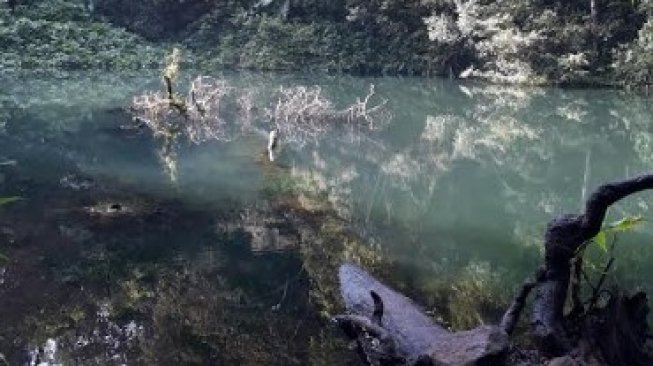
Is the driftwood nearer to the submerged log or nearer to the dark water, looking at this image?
the submerged log

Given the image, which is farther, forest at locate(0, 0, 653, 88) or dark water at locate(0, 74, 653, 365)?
forest at locate(0, 0, 653, 88)

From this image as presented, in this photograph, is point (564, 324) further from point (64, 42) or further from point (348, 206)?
point (64, 42)

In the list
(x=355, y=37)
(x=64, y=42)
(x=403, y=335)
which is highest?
(x=355, y=37)

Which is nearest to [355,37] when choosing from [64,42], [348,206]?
[64,42]

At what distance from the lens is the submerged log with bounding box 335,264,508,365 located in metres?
3.69

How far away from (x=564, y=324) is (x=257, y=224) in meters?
5.67

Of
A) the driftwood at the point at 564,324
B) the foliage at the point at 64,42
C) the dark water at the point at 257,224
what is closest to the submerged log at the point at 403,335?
the driftwood at the point at 564,324

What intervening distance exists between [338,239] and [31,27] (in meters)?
24.0

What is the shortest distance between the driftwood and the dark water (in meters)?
0.41

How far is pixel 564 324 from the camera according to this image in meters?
4.14

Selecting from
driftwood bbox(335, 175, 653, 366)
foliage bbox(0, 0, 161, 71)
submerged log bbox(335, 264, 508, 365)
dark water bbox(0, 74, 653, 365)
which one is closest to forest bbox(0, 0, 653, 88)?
foliage bbox(0, 0, 161, 71)

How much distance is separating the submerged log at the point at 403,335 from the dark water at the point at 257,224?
1.26 feet

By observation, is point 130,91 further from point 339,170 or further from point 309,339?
point 309,339

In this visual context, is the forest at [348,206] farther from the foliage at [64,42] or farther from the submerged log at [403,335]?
the foliage at [64,42]
